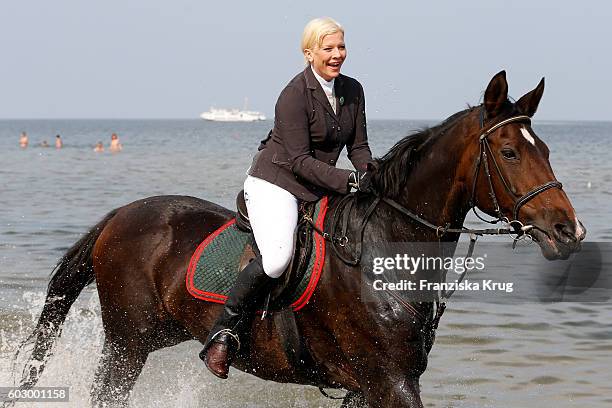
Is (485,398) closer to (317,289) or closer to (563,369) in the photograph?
(563,369)

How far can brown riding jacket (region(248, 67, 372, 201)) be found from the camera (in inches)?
215

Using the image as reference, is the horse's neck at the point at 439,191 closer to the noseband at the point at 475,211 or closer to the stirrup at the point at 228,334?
the noseband at the point at 475,211

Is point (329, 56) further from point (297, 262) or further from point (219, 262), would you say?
point (219, 262)

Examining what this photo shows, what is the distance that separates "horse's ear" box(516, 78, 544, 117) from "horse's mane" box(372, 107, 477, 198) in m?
0.38

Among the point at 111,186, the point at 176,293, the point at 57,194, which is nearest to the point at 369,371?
the point at 176,293

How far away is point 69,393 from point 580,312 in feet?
23.4

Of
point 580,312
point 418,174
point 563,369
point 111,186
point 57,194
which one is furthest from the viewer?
point 111,186

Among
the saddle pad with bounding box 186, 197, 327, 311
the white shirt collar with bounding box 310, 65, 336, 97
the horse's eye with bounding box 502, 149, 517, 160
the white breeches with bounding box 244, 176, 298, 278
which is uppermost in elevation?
the white shirt collar with bounding box 310, 65, 336, 97

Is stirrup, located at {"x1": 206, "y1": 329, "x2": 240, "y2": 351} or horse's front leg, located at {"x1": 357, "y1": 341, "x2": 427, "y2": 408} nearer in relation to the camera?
horse's front leg, located at {"x1": 357, "y1": 341, "x2": 427, "y2": 408}

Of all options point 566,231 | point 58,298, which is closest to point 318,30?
point 566,231

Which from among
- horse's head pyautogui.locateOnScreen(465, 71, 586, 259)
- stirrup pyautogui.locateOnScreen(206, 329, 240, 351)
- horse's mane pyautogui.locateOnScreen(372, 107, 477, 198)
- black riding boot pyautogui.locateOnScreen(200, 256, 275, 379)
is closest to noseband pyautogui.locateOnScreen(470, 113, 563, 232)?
horse's head pyautogui.locateOnScreen(465, 71, 586, 259)

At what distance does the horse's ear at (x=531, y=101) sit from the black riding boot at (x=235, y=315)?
185 cm

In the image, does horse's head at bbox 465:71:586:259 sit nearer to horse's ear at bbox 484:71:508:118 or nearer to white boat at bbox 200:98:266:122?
horse's ear at bbox 484:71:508:118

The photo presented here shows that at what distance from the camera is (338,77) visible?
5742 mm
